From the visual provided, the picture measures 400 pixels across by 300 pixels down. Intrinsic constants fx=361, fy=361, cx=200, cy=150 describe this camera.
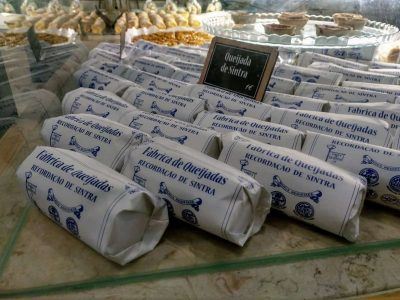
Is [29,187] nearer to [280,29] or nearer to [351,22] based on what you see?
[280,29]

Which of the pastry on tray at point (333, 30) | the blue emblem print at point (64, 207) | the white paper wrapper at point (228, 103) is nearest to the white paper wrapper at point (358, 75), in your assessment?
the pastry on tray at point (333, 30)

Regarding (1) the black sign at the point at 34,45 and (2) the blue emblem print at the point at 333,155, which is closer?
(2) the blue emblem print at the point at 333,155

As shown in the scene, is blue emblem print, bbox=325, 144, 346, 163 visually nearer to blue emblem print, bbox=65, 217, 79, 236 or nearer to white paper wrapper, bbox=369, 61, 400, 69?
blue emblem print, bbox=65, 217, 79, 236

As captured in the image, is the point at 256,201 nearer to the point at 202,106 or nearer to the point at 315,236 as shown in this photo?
the point at 315,236

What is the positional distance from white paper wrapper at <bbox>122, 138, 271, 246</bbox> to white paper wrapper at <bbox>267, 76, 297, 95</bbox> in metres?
0.65

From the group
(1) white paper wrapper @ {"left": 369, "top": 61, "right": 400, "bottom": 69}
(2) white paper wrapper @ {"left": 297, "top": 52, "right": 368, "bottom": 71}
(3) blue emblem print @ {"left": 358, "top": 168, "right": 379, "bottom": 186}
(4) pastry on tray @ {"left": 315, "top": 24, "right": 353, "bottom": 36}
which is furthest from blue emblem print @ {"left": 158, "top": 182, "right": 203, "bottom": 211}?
(4) pastry on tray @ {"left": 315, "top": 24, "right": 353, "bottom": 36}

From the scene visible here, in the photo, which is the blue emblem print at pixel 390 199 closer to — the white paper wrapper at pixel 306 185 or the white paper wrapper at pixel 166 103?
the white paper wrapper at pixel 306 185

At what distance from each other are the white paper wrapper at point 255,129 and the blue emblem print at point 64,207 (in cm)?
47

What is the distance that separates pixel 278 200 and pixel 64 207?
46cm

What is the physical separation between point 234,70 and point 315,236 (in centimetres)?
67

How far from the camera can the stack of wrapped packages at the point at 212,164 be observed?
0.71 meters

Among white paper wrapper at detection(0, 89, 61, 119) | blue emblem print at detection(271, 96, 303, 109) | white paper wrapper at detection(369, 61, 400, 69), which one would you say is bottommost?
white paper wrapper at detection(0, 89, 61, 119)

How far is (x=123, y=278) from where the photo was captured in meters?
0.67

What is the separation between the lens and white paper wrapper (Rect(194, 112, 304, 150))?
0.94m
